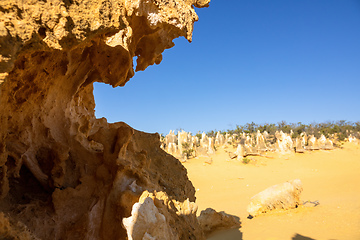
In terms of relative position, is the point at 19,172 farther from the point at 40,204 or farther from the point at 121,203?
the point at 121,203

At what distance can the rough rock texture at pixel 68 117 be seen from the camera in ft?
6.29

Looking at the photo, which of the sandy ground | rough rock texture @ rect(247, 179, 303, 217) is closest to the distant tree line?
the sandy ground

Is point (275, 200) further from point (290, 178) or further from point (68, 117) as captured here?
point (290, 178)

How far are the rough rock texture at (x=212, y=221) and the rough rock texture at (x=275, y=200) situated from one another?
1404 mm

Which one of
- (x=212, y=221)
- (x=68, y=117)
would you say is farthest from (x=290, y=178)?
(x=68, y=117)

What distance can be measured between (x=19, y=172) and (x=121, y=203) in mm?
1164

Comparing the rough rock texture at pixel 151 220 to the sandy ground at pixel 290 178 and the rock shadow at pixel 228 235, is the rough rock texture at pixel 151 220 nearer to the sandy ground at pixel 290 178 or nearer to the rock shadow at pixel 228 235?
the rock shadow at pixel 228 235

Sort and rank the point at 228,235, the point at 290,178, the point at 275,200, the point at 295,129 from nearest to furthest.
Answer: the point at 228,235, the point at 275,200, the point at 290,178, the point at 295,129

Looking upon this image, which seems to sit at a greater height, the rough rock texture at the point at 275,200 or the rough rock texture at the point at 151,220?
the rough rock texture at the point at 151,220

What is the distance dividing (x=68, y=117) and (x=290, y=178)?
14168 mm

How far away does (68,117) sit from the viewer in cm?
352

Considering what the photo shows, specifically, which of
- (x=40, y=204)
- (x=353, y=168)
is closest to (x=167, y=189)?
(x=40, y=204)

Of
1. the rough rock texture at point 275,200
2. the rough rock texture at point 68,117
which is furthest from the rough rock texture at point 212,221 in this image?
the rough rock texture at point 68,117

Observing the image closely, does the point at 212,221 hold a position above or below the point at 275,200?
below
